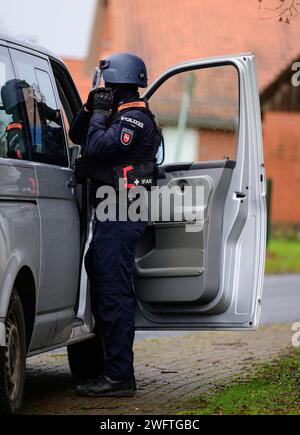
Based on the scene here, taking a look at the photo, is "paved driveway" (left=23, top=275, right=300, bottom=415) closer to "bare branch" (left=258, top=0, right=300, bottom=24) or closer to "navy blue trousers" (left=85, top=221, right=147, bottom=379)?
"navy blue trousers" (left=85, top=221, right=147, bottom=379)

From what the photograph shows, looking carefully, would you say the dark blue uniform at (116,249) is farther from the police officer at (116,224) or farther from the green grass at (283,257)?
the green grass at (283,257)

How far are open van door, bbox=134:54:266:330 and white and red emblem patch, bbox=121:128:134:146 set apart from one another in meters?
0.57

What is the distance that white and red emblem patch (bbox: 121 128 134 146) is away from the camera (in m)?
8.09

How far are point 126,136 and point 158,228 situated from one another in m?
0.71

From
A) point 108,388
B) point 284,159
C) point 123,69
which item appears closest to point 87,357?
point 108,388

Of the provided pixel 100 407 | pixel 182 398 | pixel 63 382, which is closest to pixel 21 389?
pixel 100 407

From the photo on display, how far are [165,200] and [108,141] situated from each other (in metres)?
0.65

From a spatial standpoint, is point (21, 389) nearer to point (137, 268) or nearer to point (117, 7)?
point (137, 268)

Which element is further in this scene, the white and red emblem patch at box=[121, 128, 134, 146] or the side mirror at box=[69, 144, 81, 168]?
the side mirror at box=[69, 144, 81, 168]

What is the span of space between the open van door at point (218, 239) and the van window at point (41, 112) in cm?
80

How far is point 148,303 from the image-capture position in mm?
8547

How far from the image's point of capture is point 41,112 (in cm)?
793

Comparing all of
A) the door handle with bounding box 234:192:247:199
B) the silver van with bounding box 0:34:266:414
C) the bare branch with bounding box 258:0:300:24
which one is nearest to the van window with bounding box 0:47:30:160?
the silver van with bounding box 0:34:266:414

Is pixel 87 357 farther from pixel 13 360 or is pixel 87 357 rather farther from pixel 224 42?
pixel 224 42
